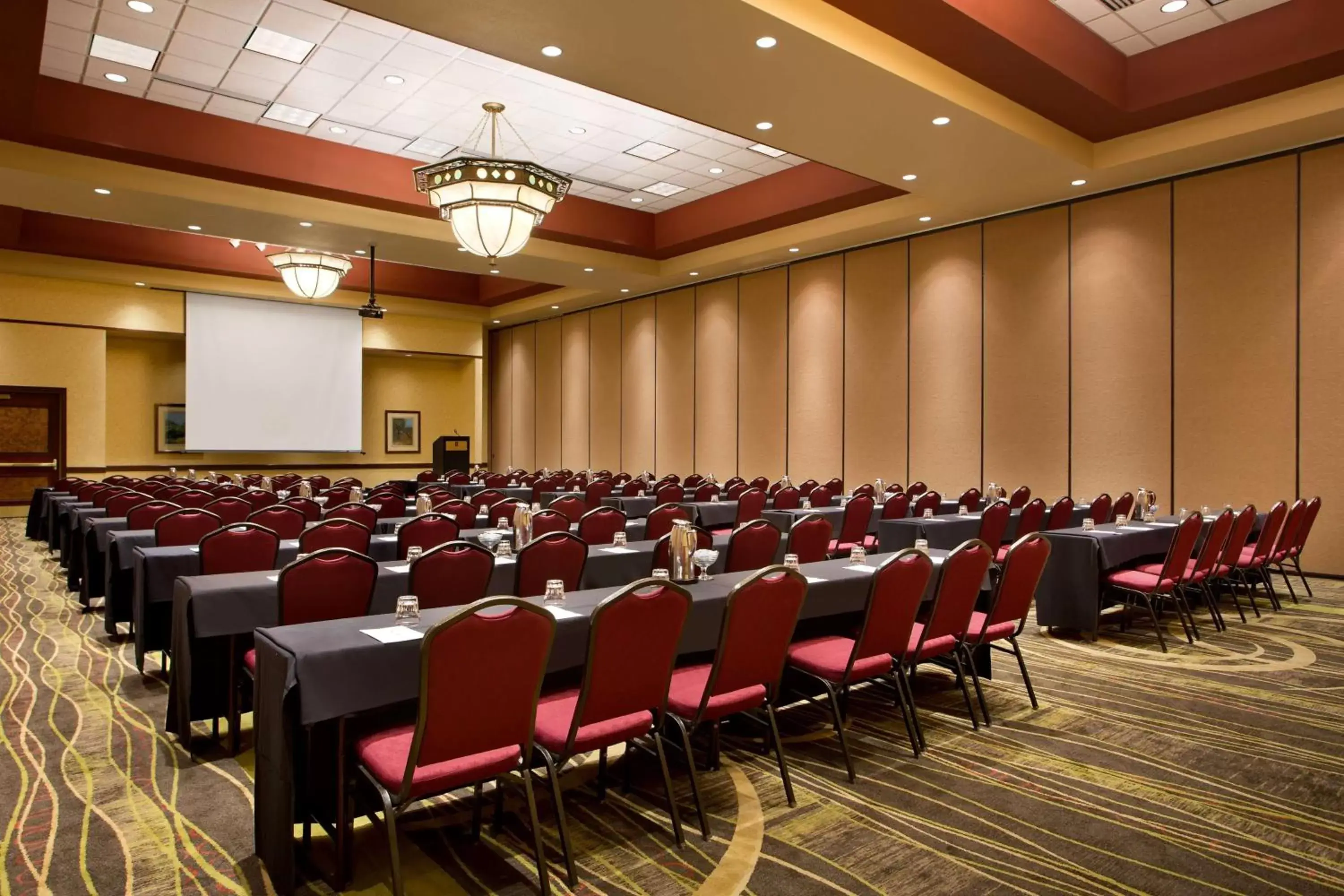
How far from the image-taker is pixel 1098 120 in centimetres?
840

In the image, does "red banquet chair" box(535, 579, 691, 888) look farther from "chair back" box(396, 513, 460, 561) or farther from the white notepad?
"chair back" box(396, 513, 460, 561)

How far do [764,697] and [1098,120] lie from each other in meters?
7.64

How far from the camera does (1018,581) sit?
164 inches

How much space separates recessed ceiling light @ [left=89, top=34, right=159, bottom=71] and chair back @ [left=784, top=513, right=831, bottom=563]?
24.1 ft

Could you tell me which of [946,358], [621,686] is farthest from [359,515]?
[946,358]

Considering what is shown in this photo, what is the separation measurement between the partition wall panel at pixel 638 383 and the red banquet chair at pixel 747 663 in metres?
13.2

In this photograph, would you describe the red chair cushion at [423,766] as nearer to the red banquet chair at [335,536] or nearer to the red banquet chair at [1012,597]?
the red banquet chair at [1012,597]

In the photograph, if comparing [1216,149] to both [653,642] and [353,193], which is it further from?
[353,193]

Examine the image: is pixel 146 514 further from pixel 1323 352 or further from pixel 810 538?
pixel 1323 352

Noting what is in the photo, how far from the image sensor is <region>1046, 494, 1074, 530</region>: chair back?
774cm

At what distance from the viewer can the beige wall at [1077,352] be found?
847 cm

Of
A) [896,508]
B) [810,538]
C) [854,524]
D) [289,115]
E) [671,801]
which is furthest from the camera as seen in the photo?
[289,115]

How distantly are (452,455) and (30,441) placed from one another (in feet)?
24.5

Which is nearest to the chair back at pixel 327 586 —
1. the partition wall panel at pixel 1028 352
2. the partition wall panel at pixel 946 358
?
the partition wall panel at pixel 1028 352
